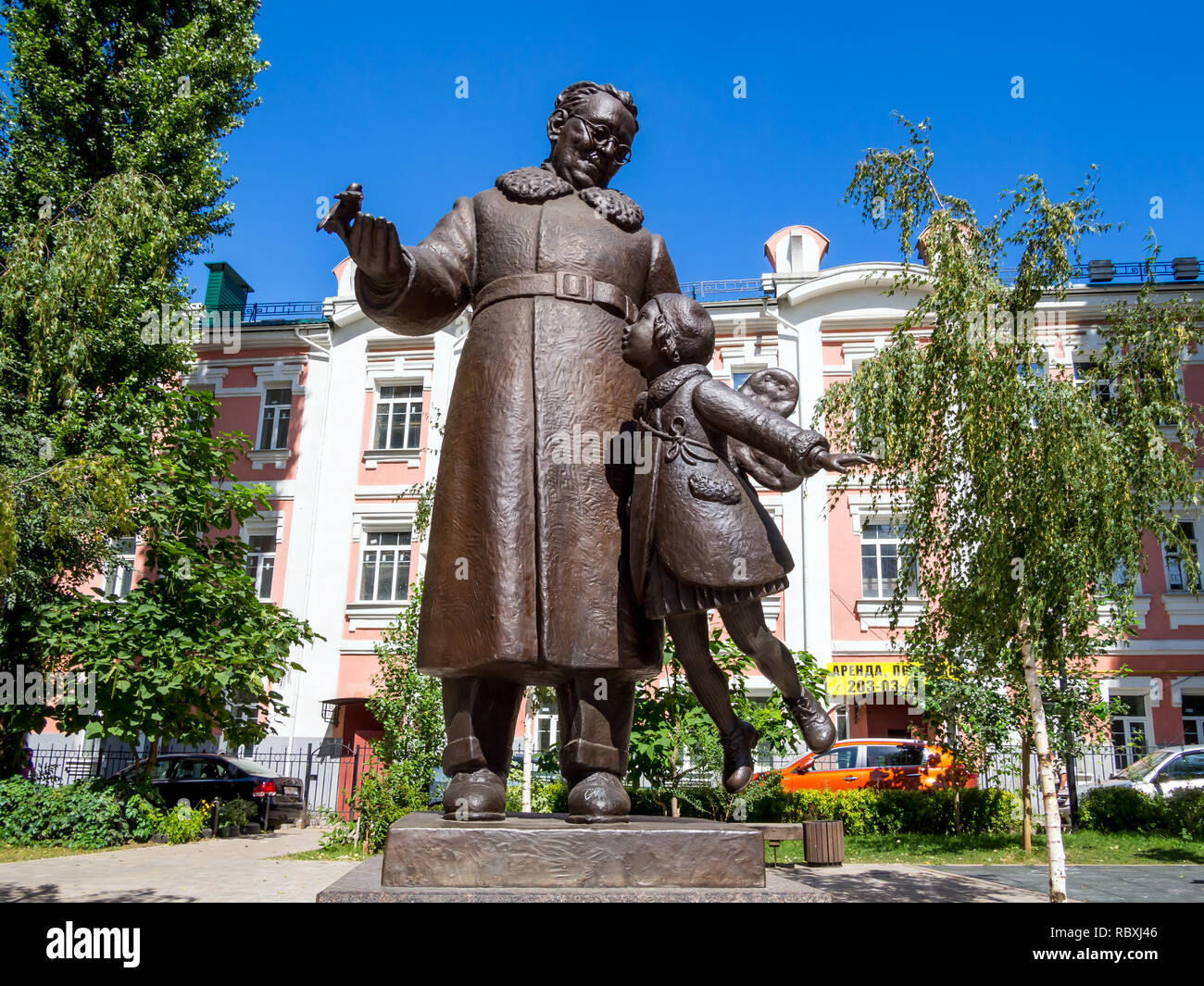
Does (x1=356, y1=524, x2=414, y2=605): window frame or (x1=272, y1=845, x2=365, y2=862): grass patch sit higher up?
(x1=356, y1=524, x2=414, y2=605): window frame

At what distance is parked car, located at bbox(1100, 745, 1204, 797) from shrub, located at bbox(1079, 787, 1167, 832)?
1.61 feet

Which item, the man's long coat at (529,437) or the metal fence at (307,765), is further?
the metal fence at (307,765)

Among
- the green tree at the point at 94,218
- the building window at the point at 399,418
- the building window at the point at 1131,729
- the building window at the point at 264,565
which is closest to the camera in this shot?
the green tree at the point at 94,218

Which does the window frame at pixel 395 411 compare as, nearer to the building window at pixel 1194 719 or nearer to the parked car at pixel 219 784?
the parked car at pixel 219 784

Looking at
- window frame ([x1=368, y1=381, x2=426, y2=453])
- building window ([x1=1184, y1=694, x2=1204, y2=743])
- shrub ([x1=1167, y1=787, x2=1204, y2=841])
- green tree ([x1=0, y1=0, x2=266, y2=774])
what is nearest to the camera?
green tree ([x1=0, y1=0, x2=266, y2=774])

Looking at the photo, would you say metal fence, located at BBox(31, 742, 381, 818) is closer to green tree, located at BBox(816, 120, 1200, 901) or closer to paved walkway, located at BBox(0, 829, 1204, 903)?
paved walkway, located at BBox(0, 829, 1204, 903)

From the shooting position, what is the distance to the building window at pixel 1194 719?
2047cm

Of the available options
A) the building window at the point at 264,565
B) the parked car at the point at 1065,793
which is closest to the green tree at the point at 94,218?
the building window at the point at 264,565

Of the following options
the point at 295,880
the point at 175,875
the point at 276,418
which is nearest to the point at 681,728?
the point at 295,880

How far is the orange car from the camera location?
17484mm

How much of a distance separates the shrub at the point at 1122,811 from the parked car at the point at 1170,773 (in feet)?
1.61

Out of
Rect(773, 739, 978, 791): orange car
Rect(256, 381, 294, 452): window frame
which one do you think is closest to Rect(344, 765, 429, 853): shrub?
Rect(773, 739, 978, 791): orange car
